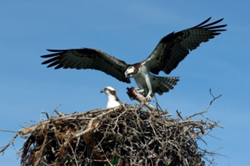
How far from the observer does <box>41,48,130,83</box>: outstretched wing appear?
11.1m

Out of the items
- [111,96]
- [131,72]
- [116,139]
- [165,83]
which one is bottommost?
[116,139]

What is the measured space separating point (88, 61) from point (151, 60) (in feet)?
4.14

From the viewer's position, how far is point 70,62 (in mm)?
11359

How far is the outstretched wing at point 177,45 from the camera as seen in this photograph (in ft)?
34.9

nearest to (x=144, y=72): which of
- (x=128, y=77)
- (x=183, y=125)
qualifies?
(x=128, y=77)

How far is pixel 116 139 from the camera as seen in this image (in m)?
8.20

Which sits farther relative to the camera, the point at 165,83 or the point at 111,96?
the point at 165,83

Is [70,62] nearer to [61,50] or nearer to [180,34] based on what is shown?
[61,50]

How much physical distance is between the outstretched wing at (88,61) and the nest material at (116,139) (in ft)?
8.74

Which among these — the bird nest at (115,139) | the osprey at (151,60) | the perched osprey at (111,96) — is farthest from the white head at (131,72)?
the bird nest at (115,139)

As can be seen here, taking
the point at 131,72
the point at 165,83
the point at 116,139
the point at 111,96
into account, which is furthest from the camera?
the point at 165,83

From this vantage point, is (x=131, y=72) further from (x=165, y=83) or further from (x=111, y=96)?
(x=111, y=96)

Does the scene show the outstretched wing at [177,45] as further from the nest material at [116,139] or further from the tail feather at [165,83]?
the nest material at [116,139]

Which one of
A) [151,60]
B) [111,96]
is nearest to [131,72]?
[151,60]
